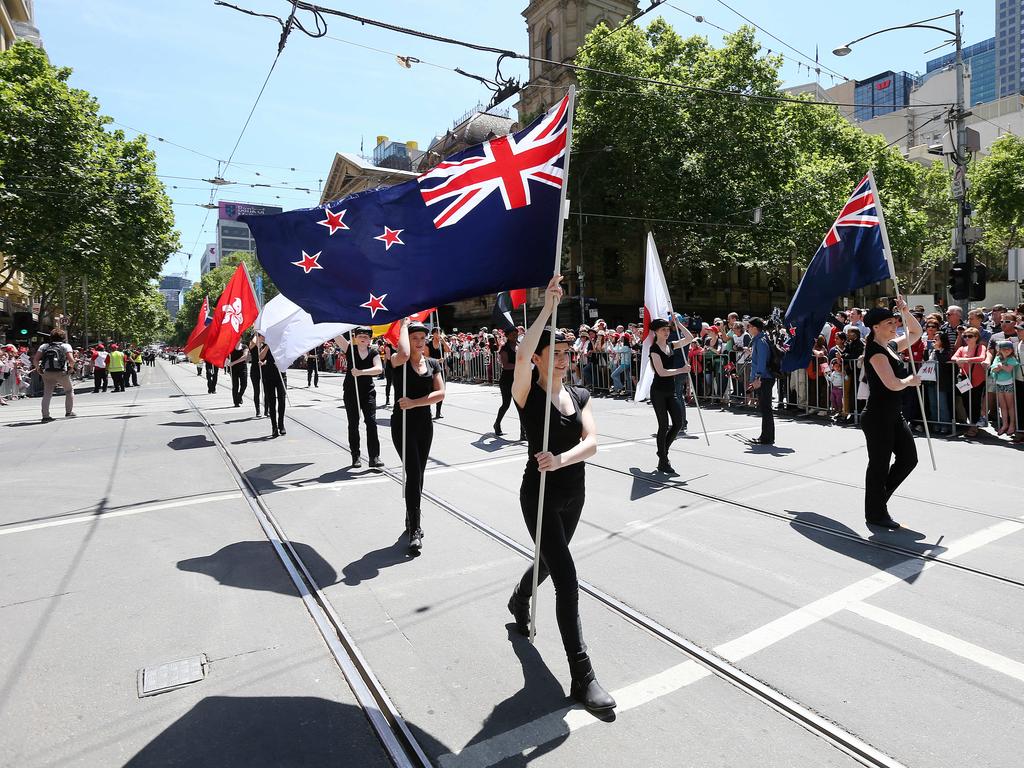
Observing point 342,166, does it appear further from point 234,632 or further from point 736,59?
point 234,632

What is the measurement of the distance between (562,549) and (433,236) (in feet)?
8.67

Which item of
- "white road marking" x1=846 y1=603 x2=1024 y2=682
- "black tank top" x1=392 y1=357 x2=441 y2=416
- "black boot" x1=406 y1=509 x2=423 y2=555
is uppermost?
"black tank top" x1=392 y1=357 x2=441 y2=416

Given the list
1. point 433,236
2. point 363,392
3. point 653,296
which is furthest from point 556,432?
point 653,296

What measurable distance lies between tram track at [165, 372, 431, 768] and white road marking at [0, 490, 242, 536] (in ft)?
4.17

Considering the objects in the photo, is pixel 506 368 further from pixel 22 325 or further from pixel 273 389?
pixel 22 325

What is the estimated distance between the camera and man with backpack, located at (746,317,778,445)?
984 cm

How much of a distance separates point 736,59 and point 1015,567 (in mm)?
33960

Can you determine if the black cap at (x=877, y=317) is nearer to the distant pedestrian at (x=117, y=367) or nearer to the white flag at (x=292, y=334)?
the white flag at (x=292, y=334)

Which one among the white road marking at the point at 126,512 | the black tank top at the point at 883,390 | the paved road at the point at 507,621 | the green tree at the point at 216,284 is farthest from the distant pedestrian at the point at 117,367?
the green tree at the point at 216,284

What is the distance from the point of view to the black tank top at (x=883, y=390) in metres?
5.73

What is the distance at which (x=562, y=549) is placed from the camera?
11.2ft

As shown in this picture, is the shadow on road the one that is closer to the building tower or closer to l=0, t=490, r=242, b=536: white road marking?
l=0, t=490, r=242, b=536: white road marking

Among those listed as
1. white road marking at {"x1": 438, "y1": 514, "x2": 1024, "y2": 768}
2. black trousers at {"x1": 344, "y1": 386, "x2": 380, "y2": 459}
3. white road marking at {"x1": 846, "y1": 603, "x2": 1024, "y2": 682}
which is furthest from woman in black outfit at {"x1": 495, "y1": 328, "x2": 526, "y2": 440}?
white road marking at {"x1": 846, "y1": 603, "x2": 1024, "y2": 682}

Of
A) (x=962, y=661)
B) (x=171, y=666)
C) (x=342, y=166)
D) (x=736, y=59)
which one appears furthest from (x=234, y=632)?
(x=342, y=166)
